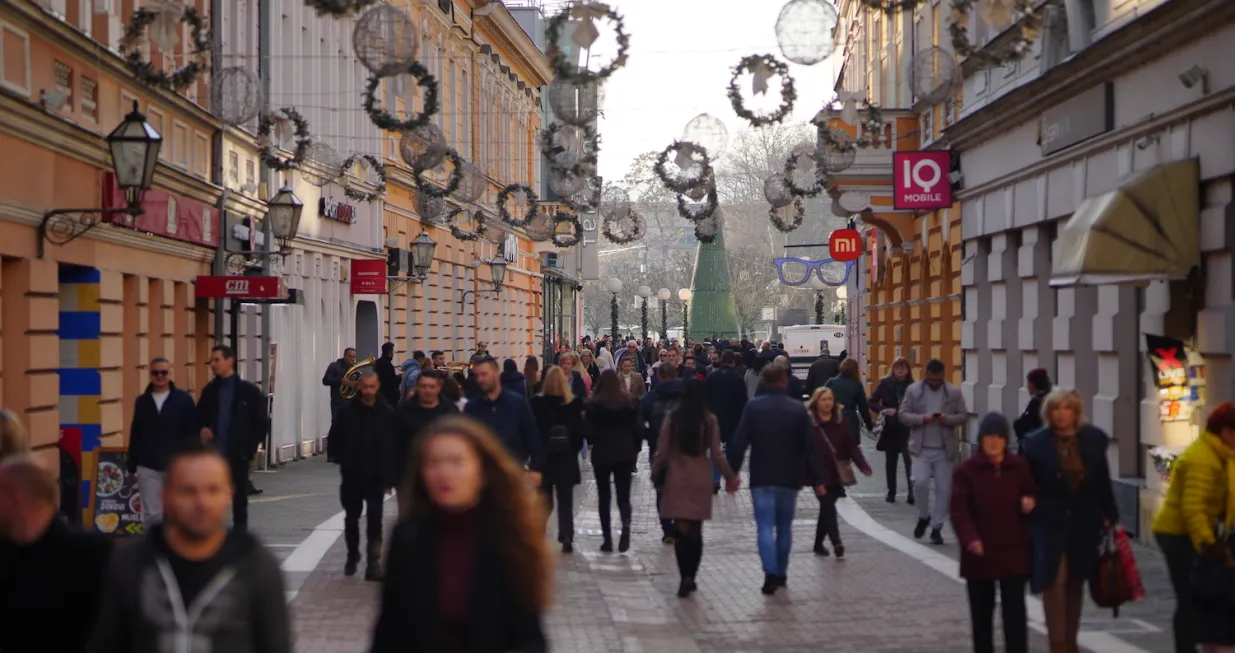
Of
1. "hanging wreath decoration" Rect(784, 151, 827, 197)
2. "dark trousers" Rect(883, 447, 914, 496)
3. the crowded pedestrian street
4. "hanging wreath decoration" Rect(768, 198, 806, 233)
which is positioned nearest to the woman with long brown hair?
the crowded pedestrian street

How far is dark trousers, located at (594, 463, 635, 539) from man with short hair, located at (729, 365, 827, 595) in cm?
237

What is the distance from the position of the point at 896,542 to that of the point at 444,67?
27333mm

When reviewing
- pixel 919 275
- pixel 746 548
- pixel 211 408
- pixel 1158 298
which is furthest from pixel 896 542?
pixel 919 275

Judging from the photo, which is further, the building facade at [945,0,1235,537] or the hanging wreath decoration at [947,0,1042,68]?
the building facade at [945,0,1235,537]

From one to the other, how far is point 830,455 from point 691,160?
25.4 feet

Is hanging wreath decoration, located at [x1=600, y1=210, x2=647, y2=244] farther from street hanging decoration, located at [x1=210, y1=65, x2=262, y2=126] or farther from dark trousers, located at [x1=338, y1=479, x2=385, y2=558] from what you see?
dark trousers, located at [x1=338, y1=479, x2=385, y2=558]

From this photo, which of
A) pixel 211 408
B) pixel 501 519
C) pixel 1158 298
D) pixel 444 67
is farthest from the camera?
pixel 444 67

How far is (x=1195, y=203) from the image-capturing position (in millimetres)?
15281

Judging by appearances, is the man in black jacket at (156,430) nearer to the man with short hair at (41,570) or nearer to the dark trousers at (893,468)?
the man with short hair at (41,570)

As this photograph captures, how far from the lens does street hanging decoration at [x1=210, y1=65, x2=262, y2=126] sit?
1717 centimetres

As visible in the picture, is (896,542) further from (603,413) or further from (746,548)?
(603,413)

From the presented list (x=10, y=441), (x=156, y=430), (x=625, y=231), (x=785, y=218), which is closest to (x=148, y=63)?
(x=156, y=430)

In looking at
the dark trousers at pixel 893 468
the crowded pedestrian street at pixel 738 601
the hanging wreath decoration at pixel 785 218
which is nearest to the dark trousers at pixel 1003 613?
the crowded pedestrian street at pixel 738 601

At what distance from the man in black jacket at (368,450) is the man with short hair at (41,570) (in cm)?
737
